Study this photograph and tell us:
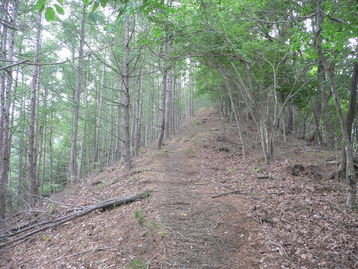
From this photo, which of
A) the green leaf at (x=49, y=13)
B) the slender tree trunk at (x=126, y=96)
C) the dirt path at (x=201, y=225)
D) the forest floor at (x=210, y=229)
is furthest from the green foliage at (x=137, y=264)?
the slender tree trunk at (x=126, y=96)

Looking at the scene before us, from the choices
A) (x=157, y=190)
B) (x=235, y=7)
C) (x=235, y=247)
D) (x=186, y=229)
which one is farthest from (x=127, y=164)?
(x=235, y=7)

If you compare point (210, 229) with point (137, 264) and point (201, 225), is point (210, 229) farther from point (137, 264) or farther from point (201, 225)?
point (137, 264)

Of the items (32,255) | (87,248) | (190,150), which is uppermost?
(190,150)

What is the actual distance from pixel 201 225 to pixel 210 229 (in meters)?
0.23

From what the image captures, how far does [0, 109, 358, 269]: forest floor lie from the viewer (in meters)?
3.68

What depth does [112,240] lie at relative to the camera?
4387mm

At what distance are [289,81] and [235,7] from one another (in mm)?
7015

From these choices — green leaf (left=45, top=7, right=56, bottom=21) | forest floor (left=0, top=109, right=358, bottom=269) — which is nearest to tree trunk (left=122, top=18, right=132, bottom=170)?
forest floor (left=0, top=109, right=358, bottom=269)

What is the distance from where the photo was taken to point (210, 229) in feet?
14.9

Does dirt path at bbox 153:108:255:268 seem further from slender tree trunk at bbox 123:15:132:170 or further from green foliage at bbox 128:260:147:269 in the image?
slender tree trunk at bbox 123:15:132:170

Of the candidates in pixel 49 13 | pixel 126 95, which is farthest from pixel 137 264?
pixel 126 95

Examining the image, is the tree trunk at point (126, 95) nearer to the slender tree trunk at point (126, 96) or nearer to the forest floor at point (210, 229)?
the slender tree trunk at point (126, 96)

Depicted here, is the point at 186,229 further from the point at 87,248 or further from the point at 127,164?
the point at 127,164

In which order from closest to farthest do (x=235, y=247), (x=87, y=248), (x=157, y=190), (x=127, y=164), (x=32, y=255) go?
(x=235, y=247)
(x=87, y=248)
(x=32, y=255)
(x=157, y=190)
(x=127, y=164)
